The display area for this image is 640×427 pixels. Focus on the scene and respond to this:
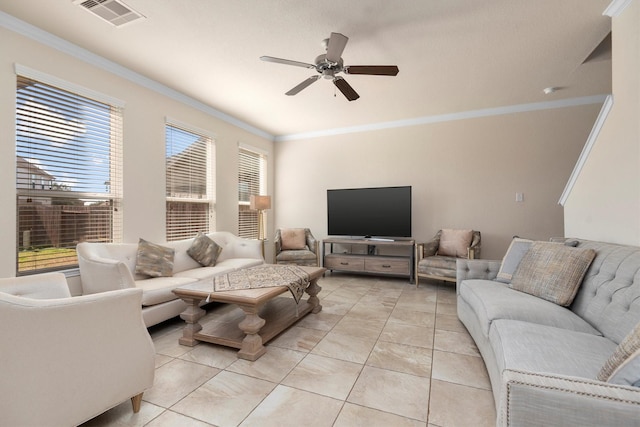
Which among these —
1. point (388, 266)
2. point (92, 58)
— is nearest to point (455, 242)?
point (388, 266)

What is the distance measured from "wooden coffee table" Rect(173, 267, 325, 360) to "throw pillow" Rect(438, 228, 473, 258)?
100 inches

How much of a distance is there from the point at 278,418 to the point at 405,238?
3.81m

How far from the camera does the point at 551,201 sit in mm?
4207

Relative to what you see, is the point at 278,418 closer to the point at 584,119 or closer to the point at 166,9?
the point at 166,9

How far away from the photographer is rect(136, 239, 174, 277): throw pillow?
2.93 metres

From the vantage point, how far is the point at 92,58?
112 inches

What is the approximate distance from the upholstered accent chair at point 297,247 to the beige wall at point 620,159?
3.48m

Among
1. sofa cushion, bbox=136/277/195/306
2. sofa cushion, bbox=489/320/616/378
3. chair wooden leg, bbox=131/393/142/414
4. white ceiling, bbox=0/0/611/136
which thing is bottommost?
chair wooden leg, bbox=131/393/142/414

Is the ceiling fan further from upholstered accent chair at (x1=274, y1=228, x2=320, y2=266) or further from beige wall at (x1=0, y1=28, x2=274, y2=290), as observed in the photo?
upholstered accent chair at (x1=274, y1=228, x2=320, y2=266)

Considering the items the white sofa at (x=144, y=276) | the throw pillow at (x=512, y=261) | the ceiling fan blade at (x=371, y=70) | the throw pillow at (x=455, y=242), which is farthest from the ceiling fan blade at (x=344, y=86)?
the throw pillow at (x=455, y=242)

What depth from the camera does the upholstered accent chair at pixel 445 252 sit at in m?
3.93

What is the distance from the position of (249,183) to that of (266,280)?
3090 millimetres

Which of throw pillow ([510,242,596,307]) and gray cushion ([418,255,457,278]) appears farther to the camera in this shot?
gray cushion ([418,255,457,278])

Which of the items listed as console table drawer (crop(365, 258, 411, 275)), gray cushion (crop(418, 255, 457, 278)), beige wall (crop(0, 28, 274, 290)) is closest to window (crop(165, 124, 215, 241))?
beige wall (crop(0, 28, 274, 290))
